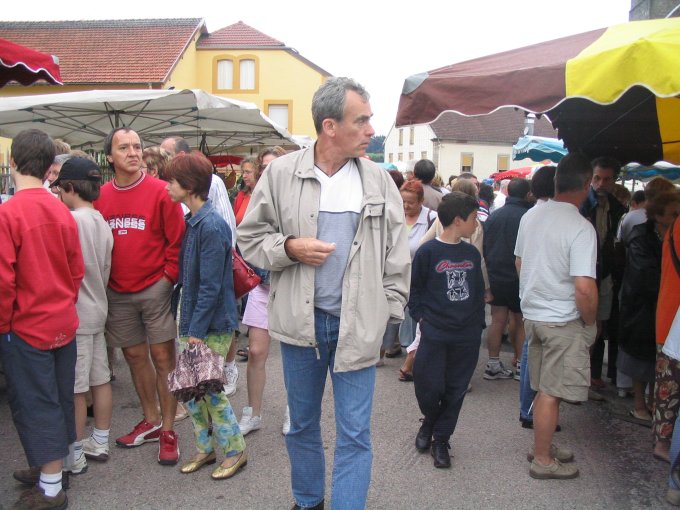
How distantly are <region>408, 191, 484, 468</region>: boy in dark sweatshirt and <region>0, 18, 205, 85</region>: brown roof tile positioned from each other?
25.6 meters

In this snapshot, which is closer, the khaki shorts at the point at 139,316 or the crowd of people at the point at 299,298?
the crowd of people at the point at 299,298

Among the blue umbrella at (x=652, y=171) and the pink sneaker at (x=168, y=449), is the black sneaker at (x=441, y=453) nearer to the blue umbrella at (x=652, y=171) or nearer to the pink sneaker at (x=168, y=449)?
the pink sneaker at (x=168, y=449)

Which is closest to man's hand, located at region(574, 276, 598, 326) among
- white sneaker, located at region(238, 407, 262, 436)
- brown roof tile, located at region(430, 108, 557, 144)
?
white sneaker, located at region(238, 407, 262, 436)

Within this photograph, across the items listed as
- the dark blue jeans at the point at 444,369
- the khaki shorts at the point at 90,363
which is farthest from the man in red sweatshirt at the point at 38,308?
→ the dark blue jeans at the point at 444,369

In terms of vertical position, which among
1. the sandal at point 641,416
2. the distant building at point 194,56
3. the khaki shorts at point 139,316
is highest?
the distant building at point 194,56

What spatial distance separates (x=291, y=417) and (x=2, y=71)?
413 cm

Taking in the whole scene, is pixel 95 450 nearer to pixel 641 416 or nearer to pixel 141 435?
pixel 141 435

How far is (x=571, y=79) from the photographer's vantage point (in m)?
3.22

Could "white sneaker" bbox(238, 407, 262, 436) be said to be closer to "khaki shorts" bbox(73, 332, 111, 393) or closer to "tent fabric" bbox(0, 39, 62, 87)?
"khaki shorts" bbox(73, 332, 111, 393)

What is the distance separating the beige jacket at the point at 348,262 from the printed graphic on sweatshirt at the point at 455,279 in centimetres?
113

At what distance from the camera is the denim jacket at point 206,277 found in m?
3.44

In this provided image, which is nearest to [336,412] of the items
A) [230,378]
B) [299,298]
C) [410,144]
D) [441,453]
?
[299,298]

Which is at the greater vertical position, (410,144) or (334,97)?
(410,144)

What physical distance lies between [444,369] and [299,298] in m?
1.61
